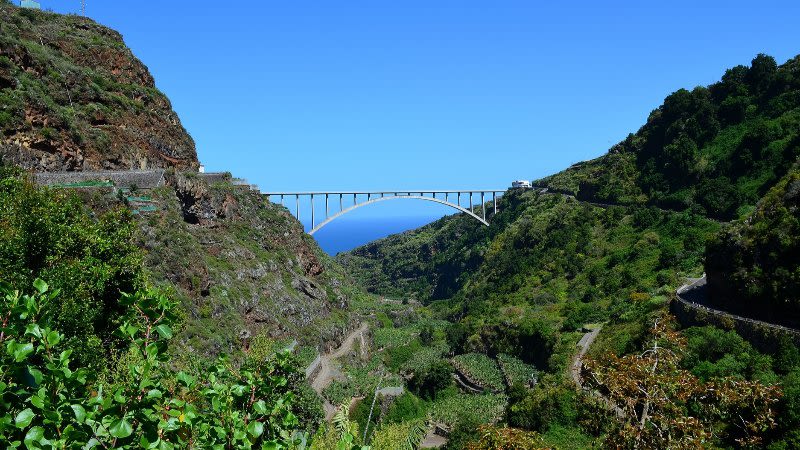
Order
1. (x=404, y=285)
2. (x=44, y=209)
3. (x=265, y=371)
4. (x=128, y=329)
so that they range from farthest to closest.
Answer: (x=404, y=285) → (x=44, y=209) → (x=265, y=371) → (x=128, y=329)

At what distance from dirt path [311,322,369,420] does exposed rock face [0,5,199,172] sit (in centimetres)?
1489

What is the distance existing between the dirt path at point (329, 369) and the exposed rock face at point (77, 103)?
1489 centimetres

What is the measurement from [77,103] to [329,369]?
1987 cm

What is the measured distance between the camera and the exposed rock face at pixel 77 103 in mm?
23752

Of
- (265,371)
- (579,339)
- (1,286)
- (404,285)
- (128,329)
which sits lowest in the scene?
(404,285)

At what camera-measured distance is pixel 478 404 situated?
3097 centimetres

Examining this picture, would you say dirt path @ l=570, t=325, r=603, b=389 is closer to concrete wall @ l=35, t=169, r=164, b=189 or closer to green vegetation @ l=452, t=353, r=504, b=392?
green vegetation @ l=452, t=353, r=504, b=392

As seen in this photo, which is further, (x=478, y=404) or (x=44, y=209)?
(x=478, y=404)

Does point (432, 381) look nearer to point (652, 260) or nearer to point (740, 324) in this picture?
point (652, 260)

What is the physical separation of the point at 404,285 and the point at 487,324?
149 feet

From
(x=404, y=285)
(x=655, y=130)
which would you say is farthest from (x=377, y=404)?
(x=404, y=285)

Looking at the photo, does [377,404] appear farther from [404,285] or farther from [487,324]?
[404,285]

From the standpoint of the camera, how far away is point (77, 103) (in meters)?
28.7

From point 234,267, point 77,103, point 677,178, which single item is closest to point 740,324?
point 234,267
